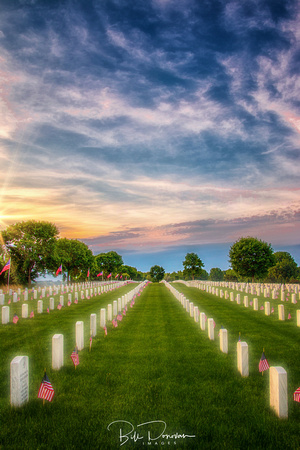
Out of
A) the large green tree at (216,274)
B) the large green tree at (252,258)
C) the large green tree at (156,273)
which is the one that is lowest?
the large green tree at (216,274)

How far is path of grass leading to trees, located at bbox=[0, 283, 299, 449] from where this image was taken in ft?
16.9

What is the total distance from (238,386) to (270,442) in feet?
8.05

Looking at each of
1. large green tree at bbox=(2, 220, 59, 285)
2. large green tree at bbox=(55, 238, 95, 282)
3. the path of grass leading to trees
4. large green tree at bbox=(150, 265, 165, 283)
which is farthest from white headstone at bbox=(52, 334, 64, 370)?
large green tree at bbox=(150, 265, 165, 283)

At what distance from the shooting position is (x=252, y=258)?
188 ft

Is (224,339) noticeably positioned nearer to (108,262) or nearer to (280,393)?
(280,393)

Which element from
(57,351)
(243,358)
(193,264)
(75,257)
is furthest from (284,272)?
(57,351)

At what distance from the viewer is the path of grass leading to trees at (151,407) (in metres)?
5.15

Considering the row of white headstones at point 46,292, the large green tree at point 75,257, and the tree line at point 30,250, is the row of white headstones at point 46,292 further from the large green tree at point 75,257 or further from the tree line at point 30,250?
the large green tree at point 75,257

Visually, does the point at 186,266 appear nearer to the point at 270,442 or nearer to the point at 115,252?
the point at 115,252

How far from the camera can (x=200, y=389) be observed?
24.0 feet
